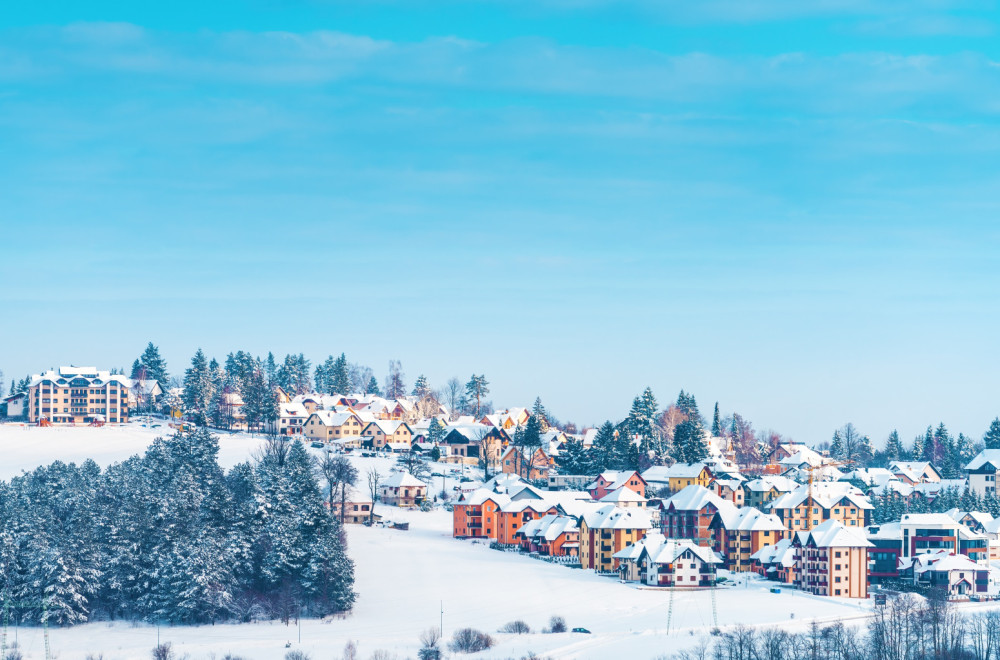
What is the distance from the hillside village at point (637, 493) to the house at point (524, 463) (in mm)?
253

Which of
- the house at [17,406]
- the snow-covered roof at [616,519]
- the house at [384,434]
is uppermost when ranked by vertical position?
the house at [17,406]

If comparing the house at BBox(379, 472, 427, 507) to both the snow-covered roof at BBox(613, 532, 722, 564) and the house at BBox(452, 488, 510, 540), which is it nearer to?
the house at BBox(452, 488, 510, 540)

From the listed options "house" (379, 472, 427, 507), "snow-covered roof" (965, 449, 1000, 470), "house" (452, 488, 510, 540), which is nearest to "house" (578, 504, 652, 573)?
"house" (452, 488, 510, 540)

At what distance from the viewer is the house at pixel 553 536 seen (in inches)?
4651

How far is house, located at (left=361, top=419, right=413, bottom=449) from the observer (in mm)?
176500

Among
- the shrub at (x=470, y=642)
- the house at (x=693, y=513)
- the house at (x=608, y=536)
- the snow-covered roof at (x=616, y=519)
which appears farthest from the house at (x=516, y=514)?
the shrub at (x=470, y=642)

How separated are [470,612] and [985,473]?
95.9 metres

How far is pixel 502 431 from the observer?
174m

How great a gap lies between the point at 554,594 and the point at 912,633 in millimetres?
25288

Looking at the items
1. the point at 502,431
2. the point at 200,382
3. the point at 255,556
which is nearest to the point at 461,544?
the point at 255,556

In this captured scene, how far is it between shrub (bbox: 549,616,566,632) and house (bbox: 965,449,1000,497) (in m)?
92.2

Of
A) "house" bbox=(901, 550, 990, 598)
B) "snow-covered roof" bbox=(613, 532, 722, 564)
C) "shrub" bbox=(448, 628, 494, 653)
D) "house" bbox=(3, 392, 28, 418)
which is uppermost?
"house" bbox=(3, 392, 28, 418)

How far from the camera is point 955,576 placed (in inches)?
4134

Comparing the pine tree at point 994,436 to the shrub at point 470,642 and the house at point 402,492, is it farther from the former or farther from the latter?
the shrub at point 470,642
